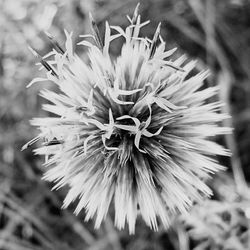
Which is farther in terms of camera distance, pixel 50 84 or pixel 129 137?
pixel 50 84

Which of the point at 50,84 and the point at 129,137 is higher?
the point at 50,84

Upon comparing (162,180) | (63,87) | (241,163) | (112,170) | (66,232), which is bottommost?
(241,163)

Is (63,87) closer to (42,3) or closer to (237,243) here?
(237,243)

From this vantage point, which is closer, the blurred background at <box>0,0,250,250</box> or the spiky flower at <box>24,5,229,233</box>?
the spiky flower at <box>24,5,229,233</box>

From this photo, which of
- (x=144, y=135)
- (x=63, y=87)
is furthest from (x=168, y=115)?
(x=63, y=87)

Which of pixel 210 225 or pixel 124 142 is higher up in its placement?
pixel 124 142

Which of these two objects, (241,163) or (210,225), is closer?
(210,225)
